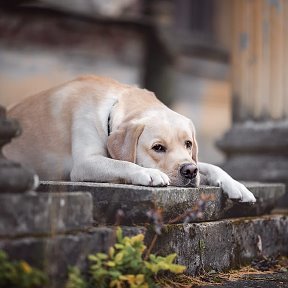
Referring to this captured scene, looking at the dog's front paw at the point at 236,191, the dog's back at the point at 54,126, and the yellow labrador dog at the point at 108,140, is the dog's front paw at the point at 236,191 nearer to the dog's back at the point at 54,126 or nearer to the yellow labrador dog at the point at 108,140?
the yellow labrador dog at the point at 108,140

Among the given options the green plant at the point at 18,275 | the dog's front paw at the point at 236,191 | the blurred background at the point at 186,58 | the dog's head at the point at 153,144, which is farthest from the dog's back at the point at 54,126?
the blurred background at the point at 186,58

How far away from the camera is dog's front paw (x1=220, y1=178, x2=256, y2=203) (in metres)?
4.11

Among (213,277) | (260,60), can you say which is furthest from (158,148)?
(260,60)

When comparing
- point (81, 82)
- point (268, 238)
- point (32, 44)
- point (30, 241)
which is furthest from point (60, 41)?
point (30, 241)

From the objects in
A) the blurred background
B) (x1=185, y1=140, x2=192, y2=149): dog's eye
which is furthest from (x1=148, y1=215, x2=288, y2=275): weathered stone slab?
the blurred background

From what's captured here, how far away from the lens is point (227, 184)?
13.6ft

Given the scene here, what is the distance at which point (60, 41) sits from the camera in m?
8.98

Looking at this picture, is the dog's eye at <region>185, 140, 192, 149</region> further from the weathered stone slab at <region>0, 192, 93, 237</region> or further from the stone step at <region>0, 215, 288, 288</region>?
the weathered stone slab at <region>0, 192, 93, 237</region>

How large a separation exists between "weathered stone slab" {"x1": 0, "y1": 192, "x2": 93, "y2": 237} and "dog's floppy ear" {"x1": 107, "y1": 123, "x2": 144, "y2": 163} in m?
0.86

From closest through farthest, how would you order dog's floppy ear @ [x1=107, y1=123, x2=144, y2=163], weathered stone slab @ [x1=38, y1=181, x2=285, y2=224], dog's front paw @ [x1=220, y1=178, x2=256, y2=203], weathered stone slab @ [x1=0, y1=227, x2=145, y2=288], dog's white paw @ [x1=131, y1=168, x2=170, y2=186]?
weathered stone slab @ [x1=0, y1=227, x2=145, y2=288], weathered stone slab @ [x1=38, y1=181, x2=285, y2=224], dog's white paw @ [x1=131, y1=168, x2=170, y2=186], dog's floppy ear @ [x1=107, y1=123, x2=144, y2=163], dog's front paw @ [x1=220, y1=178, x2=256, y2=203]

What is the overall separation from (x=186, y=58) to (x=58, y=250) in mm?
7620

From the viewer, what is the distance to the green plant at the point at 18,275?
272 centimetres

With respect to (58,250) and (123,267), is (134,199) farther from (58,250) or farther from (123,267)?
(58,250)

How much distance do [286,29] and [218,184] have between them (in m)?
Result: 2.32
